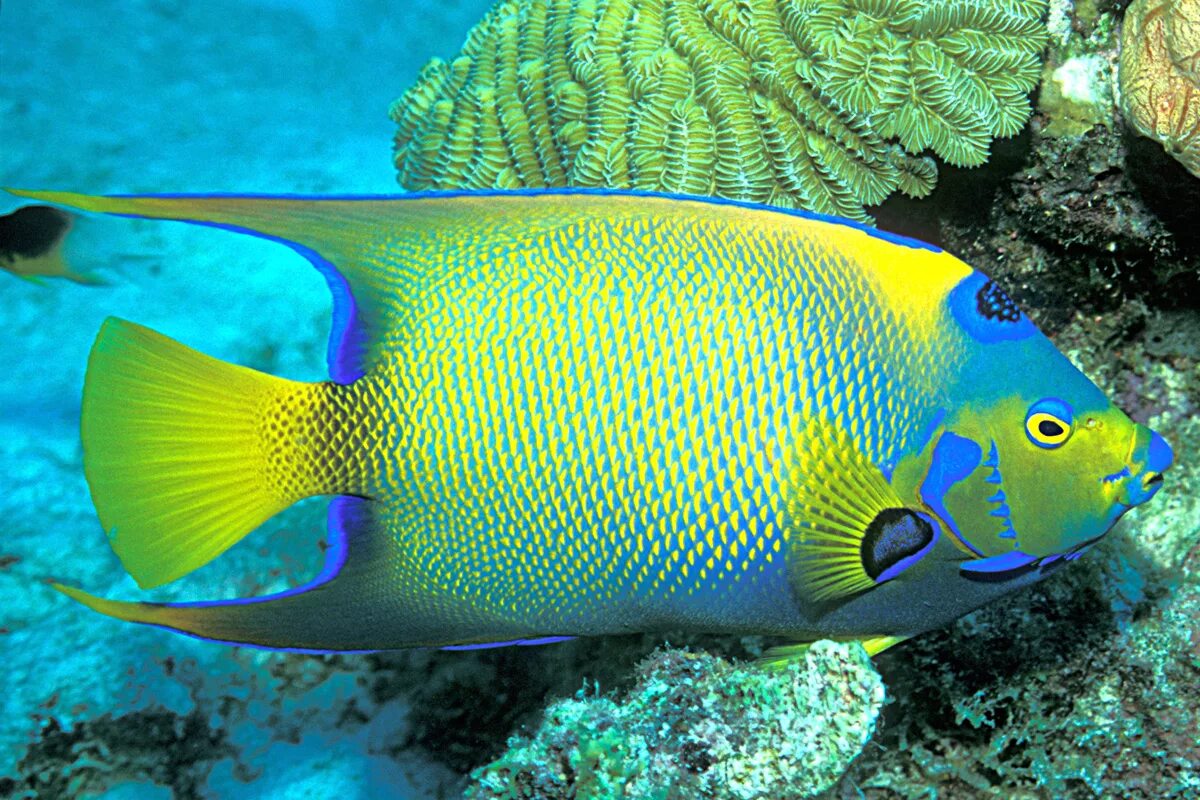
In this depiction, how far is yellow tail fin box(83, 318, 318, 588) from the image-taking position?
4.06 ft

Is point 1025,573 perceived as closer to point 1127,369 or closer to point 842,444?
point 842,444

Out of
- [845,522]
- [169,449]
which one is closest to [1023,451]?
[845,522]

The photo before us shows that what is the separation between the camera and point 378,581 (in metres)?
1.34

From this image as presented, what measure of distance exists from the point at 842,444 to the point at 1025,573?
Result: 17.2 inches

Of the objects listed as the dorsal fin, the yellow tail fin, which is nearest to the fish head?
the dorsal fin

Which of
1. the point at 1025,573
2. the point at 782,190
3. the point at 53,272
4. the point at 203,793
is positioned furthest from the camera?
the point at 53,272

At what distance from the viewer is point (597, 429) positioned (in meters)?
1.29

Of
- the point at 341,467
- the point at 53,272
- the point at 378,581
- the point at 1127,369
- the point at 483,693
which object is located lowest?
the point at 1127,369

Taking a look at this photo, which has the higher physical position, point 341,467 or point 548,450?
point 341,467

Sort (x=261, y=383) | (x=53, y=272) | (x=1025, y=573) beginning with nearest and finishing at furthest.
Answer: (x=261, y=383), (x=1025, y=573), (x=53, y=272)

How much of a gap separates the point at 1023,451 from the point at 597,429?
0.72 meters

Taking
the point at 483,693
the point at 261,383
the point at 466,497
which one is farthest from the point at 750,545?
the point at 483,693

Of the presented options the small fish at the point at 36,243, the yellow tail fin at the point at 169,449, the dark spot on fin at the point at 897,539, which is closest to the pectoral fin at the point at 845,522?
the dark spot on fin at the point at 897,539

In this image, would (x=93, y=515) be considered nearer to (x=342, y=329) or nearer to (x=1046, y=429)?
(x=342, y=329)
